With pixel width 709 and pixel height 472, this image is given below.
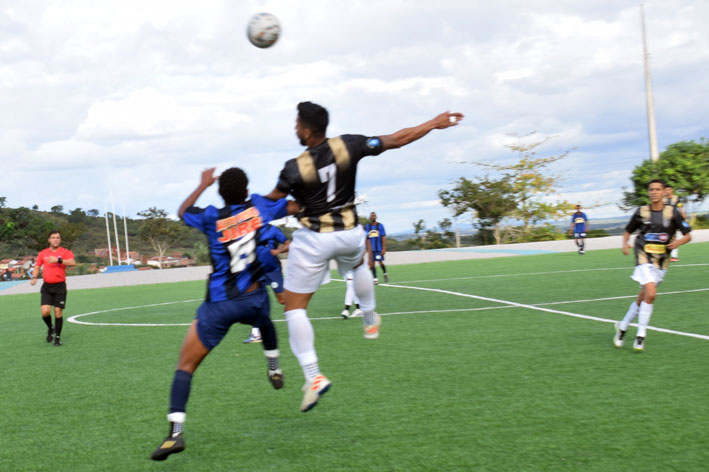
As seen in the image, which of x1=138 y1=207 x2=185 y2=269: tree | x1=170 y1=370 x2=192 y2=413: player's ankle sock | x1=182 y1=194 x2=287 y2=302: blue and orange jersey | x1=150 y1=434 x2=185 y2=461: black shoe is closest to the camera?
x1=150 y1=434 x2=185 y2=461: black shoe

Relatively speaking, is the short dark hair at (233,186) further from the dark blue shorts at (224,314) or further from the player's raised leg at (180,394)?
the player's raised leg at (180,394)

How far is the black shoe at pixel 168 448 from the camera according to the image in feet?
14.0

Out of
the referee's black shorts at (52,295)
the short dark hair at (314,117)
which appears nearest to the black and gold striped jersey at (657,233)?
the short dark hair at (314,117)

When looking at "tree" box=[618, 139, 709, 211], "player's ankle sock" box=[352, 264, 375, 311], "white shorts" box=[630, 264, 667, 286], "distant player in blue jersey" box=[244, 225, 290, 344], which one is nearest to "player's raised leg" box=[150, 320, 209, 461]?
"player's ankle sock" box=[352, 264, 375, 311]

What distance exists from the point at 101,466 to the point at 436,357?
4442 millimetres

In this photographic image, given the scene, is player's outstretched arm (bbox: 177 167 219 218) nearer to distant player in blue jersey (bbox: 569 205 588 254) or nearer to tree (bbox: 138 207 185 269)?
distant player in blue jersey (bbox: 569 205 588 254)

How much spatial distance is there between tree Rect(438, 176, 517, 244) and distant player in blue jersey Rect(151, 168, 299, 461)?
36043mm

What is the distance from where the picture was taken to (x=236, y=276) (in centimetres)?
486

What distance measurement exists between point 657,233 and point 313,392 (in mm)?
5407

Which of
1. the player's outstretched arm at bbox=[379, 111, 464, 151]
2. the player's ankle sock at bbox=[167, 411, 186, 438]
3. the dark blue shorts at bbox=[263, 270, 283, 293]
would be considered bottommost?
the player's ankle sock at bbox=[167, 411, 186, 438]

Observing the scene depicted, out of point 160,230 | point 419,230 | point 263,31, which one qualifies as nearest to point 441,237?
point 419,230

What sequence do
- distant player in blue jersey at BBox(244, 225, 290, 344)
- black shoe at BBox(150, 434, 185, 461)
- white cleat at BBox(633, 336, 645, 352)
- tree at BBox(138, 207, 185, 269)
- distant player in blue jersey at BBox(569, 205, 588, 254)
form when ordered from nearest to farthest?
black shoe at BBox(150, 434, 185, 461), white cleat at BBox(633, 336, 645, 352), distant player in blue jersey at BBox(244, 225, 290, 344), distant player in blue jersey at BBox(569, 205, 588, 254), tree at BBox(138, 207, 185, 269)

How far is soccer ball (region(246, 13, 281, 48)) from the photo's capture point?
7117mm

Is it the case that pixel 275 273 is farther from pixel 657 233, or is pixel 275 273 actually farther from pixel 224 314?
pixel 224 314
